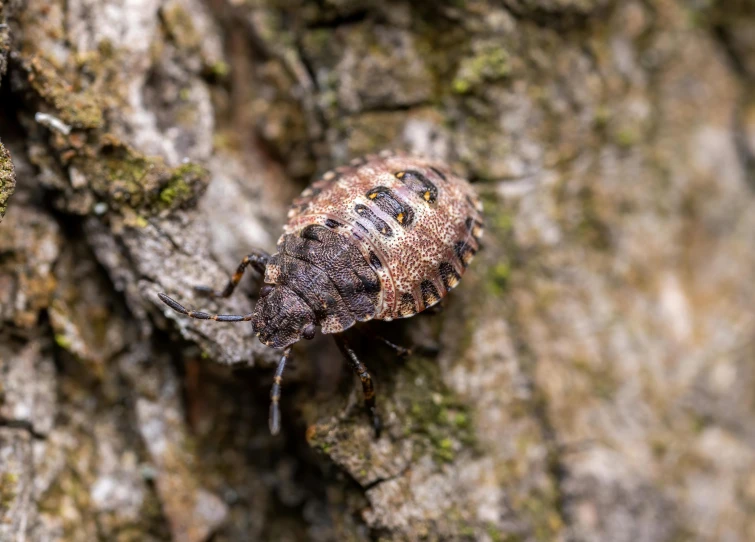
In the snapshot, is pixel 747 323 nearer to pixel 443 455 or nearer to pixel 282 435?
pixel 443 455

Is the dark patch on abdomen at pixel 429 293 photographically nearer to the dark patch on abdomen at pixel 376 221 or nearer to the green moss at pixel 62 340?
the dark patch on abdomen at pixel 376 221

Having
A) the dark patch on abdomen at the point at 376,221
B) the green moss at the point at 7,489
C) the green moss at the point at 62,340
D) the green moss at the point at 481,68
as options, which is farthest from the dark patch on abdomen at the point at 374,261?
the green moss at the point at 7,489

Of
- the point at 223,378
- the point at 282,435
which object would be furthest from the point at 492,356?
the point at 223,378

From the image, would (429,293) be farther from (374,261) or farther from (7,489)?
(7,489)

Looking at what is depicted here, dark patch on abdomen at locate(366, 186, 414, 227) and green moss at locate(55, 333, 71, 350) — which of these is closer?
dark patch on abdomen at locate(366, 186, 414, 227)

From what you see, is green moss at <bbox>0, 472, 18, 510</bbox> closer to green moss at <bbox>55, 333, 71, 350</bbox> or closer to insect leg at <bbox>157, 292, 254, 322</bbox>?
green moss at <bbox>55, 333, 71, 350</bbox>

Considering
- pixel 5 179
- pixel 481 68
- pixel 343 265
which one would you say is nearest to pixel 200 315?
pixel 343 265

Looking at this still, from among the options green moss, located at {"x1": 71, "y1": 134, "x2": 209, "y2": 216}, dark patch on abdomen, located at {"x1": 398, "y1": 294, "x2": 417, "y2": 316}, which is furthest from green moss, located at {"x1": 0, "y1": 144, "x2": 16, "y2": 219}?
dark patch on abdomen, located at {"x1": 398, "y1": 294, "x2": 417, "y2": 316}
